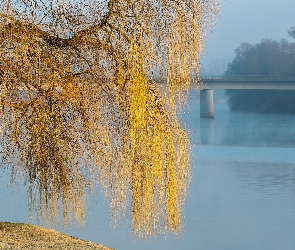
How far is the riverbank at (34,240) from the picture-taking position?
7.96 m

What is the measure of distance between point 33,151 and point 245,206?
16.3 m

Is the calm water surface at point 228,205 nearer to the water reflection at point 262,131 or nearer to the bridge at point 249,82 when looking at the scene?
the water reflection at point 262,131

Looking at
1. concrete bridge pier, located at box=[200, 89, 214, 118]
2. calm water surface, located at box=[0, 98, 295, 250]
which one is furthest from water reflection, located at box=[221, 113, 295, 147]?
concrete bridge pier, located at box=[200, 89, 214, 118]

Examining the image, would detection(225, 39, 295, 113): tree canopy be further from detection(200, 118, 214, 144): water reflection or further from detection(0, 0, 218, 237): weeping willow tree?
detection(0, 0, 218, 237): weeping willow tree

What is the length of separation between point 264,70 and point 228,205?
5490 centimetres

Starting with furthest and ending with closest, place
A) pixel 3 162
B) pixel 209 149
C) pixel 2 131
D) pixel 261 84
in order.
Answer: pixel 261 84 → pixel 209 149 → pixel 3 162 → pixel 2 131

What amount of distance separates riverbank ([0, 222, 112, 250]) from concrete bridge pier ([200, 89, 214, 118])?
5568 centimetres

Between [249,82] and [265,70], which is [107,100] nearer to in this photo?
[249,82]

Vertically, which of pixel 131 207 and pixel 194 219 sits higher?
pixel 131 207

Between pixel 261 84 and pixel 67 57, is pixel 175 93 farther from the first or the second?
pixel 261 84

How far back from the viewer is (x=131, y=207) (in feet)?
27.3

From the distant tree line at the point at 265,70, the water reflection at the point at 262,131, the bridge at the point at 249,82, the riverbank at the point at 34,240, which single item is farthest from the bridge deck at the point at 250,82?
the riverbank at the point at 34,240

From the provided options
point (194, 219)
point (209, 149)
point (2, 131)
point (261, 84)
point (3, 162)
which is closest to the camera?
point (2, 131)

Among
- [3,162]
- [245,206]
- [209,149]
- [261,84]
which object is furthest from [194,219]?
[261,84]
